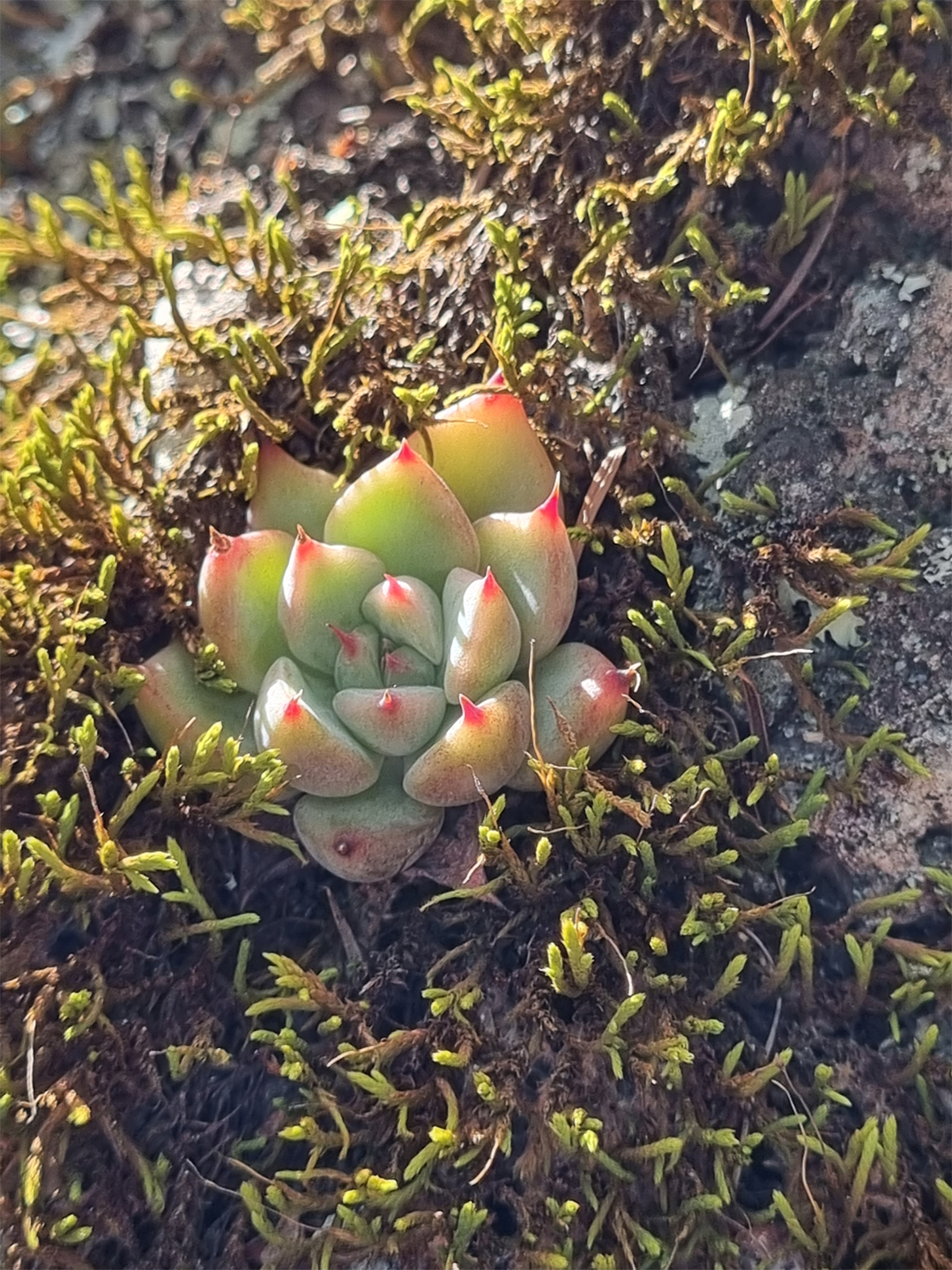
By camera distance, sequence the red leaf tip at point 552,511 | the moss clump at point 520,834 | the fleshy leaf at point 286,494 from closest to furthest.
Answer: the moss clump at point 520,834 < the red leaf tip at point 552,511 < the fleshy leaf at point 286,494

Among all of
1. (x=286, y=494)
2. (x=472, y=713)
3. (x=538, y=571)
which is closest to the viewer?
(x=472, y=713)

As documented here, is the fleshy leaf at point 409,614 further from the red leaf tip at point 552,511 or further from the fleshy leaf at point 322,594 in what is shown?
the red leaf tip at point 552,511

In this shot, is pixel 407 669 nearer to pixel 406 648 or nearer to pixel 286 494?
pixel 406 648

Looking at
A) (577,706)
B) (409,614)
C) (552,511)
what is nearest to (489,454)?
(552,511)

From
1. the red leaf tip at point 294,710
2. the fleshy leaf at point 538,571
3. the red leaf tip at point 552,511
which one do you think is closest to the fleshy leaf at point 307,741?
the red leaf tip at point 294,710

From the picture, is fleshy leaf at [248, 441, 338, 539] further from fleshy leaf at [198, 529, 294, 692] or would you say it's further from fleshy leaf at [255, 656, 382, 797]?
fleshy leaf at [255, 656, 382, 797]

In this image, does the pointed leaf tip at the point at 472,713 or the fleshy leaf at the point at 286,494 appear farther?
the fleshy leaf at the point at 286,494

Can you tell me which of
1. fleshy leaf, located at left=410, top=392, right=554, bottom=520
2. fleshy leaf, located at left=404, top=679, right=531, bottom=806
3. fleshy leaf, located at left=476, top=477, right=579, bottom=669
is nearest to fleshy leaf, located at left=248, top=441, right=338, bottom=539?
fleshy leaf, located at left=410, top=392, right=554, bottom=520
